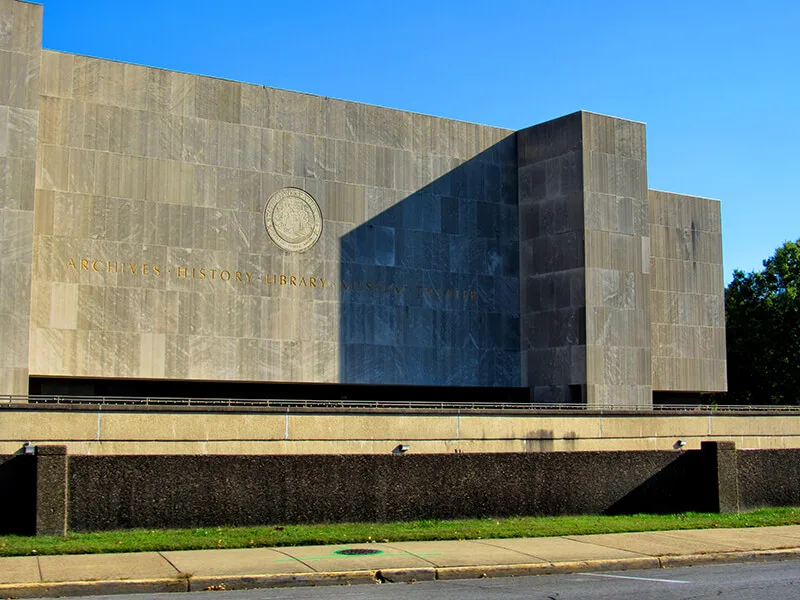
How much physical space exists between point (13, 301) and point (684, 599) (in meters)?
27.7

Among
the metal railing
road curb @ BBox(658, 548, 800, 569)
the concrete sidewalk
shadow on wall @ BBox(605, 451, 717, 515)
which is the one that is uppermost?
the metal railing

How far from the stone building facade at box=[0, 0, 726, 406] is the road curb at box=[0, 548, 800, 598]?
22694mm

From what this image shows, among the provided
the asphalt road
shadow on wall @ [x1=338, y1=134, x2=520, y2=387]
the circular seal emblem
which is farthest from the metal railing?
the asphalt road

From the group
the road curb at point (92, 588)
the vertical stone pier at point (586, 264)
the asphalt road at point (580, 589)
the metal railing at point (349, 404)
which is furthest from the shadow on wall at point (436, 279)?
the road curb at point (92, 588)

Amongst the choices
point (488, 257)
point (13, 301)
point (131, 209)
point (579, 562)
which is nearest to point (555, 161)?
point (488, 257)

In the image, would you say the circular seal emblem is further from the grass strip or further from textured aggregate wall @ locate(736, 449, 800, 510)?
the grass strip

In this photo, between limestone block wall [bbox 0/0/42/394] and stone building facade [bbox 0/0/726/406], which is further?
stone building facade [bbox 0/0/726/406]

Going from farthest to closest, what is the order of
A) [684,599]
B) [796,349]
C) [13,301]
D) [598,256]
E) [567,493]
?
[796,349]
[598,256]
[13,301]
[567,493]
[684,599]

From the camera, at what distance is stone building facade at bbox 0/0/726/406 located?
3822cm

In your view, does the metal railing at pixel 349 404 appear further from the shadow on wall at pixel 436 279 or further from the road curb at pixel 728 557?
the road curb at pixel 728 557

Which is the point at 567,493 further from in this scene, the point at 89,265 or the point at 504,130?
the point at 504,130

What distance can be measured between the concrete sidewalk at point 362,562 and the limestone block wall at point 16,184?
20207 millimetres

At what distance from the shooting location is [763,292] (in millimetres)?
75375

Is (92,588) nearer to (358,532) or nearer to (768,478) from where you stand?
(358,532)
